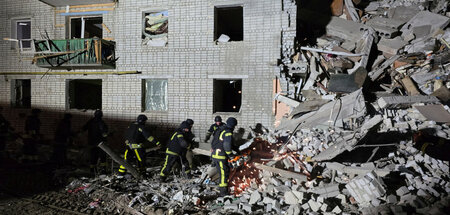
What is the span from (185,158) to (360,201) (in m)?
4.46

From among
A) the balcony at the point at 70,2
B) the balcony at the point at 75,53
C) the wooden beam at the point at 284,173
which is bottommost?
the wooden beam at the point at 284,173

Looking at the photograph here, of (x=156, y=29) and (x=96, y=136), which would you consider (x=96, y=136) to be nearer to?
(x=96, y=136)

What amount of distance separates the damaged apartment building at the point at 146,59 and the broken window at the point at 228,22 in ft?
0.23

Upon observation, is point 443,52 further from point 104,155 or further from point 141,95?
point 104,155

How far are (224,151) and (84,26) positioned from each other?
9152 millimetres

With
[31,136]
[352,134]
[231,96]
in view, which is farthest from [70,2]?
[352,134]

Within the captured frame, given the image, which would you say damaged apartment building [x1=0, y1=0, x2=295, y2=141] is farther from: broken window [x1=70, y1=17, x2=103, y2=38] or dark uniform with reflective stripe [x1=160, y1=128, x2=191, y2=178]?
dark uniform with reflective stripe [x1=160, y1=128, x2=191, y2=178]

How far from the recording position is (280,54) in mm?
8062

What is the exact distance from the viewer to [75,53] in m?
9.27

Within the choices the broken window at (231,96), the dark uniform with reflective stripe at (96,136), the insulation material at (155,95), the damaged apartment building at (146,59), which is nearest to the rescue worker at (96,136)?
the dark uniform with reflective stripe at (96,136)

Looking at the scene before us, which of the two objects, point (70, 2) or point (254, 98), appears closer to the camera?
point (254, 98)

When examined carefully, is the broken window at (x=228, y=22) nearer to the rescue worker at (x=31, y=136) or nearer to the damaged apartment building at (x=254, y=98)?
the damaged apartment building at (x=254, y=98)

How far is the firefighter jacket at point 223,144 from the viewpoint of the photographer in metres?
5.59

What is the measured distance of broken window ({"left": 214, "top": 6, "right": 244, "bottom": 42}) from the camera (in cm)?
886
